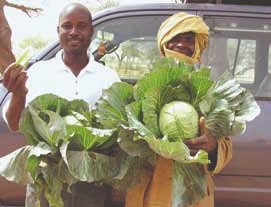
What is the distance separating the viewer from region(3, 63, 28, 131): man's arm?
2.32m

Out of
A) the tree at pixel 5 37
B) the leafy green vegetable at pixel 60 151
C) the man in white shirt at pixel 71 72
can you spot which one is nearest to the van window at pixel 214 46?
the man in white shirt at pixel 71 72

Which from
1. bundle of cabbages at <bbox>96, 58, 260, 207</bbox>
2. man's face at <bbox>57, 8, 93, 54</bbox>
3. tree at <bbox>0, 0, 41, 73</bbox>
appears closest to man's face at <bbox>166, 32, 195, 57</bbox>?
bundle of cabbages at <bbox>96, 58, 260, 207</bbox>

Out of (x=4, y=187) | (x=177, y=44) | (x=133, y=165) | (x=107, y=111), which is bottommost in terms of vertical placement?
(x=4, y=187)

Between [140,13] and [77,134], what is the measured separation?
184cm

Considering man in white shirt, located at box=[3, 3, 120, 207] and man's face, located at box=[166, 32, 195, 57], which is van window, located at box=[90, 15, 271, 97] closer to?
man in white shirt, located at box=[3, 3, 120, 207]

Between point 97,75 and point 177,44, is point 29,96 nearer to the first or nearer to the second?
point 97,75

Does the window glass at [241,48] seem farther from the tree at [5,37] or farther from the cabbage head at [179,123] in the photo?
the tree at [5,37]

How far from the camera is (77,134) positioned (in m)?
2.33

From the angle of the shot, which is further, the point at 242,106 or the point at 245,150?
the point at 245,150

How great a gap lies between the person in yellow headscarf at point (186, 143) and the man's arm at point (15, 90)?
0.60m

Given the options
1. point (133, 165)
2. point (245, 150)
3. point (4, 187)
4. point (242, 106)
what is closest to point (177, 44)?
point (242, 106)

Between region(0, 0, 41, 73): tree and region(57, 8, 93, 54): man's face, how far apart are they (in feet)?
19.8

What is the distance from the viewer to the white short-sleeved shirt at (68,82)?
2.60 m

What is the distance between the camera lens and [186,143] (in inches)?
86.3
